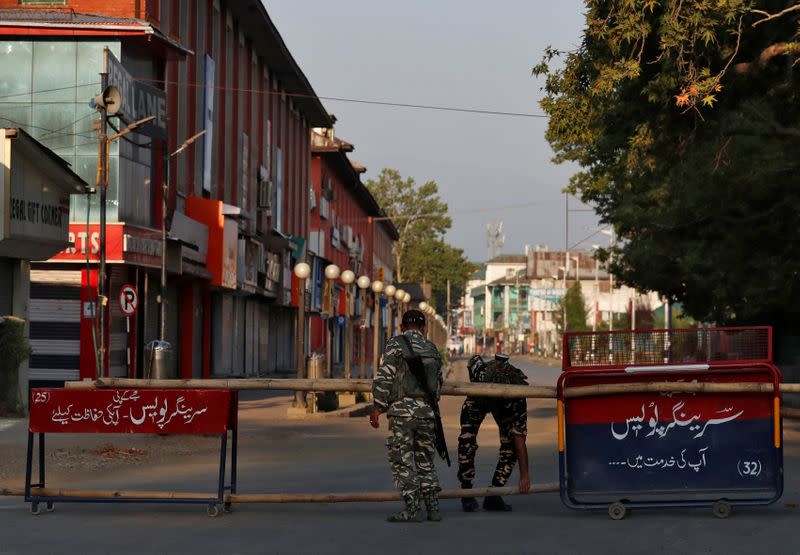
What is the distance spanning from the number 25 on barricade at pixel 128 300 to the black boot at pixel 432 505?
20875 mm

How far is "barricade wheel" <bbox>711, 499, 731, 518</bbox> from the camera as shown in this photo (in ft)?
35.7

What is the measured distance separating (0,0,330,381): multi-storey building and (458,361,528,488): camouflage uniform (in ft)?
64.0

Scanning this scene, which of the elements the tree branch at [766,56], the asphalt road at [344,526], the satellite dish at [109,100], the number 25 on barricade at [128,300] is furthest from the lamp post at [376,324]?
the asphalt road at [344,526]

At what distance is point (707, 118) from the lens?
68.3 ft

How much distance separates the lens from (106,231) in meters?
31.2

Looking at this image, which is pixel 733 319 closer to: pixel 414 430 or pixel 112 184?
pixel 112 184

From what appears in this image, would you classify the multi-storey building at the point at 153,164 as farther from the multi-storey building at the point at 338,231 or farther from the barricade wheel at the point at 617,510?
the barricade wheel at the point at 617,510

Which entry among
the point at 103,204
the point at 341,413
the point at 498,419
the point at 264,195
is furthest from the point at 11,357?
the point at 264,195

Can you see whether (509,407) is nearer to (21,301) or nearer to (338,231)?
(21,301)

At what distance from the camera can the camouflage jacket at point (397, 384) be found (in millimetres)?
10758

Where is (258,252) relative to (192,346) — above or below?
above

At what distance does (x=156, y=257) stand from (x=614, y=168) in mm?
12586

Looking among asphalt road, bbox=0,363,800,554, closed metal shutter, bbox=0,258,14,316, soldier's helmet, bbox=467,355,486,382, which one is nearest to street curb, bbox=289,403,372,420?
closed metal shutter, bbox=0,258,14,316

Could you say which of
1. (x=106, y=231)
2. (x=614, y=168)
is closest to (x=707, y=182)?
(x=614, y=168)
